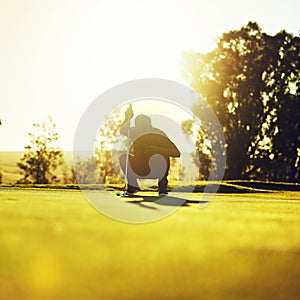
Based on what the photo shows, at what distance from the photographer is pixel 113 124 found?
212ft

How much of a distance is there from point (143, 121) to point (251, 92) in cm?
4098

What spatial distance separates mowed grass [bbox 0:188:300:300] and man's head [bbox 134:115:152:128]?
9465 millimetres

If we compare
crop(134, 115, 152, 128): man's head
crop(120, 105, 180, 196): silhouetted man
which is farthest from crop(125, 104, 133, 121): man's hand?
crop(134, 115, 152, 128): man's head

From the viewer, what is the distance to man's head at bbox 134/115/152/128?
17062 mm

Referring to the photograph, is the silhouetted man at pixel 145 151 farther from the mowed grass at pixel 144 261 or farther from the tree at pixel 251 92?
the tree at pixel 251 92

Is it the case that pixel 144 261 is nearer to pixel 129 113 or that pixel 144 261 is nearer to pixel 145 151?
pixel 145 151

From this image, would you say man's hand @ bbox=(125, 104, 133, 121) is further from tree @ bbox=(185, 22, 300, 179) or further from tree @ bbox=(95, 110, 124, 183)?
tree @ bbox=(95, 110, 124, 183)

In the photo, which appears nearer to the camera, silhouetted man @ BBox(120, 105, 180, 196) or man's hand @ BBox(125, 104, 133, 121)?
silhouetted man @ BBox(120, 105, 180, 196)

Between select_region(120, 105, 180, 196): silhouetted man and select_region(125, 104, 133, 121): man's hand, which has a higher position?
select_region(125, 104, 133, 121): man's hand

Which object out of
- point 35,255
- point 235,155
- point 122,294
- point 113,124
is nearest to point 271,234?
point 35,255

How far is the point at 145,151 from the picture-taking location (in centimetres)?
1725

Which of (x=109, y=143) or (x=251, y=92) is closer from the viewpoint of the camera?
(x=251, y=92)

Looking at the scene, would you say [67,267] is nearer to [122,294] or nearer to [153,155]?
[122,294]

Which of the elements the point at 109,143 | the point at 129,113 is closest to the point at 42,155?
the point at 109,143
